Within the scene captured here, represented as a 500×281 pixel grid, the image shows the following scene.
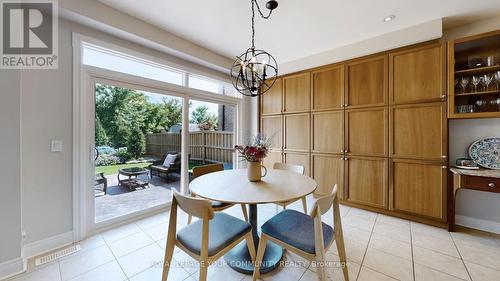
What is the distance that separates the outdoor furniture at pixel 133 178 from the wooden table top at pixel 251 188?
1378 millimetres

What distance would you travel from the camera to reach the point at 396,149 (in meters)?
2.71

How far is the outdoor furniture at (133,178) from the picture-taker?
2.67 meters

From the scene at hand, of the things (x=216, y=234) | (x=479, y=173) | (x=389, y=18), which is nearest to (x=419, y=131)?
(x=479, y=173)

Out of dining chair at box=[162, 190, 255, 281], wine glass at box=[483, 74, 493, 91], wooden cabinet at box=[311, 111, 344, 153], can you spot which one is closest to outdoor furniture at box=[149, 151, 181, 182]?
dining chair at box=[162, 190, 255, 281]

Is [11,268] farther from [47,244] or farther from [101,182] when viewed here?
[101,182]

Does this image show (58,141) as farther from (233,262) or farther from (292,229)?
(292,229)

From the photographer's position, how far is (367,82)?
2928 mm

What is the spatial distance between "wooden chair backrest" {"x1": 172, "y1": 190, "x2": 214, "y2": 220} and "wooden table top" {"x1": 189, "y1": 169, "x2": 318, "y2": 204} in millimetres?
163

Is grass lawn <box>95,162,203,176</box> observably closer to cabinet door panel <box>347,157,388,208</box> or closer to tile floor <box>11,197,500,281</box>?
tile floor <box>11,197,500,281</box>

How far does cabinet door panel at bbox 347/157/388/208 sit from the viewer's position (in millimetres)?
2828

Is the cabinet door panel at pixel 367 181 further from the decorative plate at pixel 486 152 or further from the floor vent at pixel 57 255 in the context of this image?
the floor vent at pixel 57 255

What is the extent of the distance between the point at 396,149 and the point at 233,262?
8.48ft

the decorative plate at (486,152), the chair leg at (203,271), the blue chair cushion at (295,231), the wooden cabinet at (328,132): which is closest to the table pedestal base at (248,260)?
the blue chair cushion at (295,231)

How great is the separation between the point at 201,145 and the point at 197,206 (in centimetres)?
246
